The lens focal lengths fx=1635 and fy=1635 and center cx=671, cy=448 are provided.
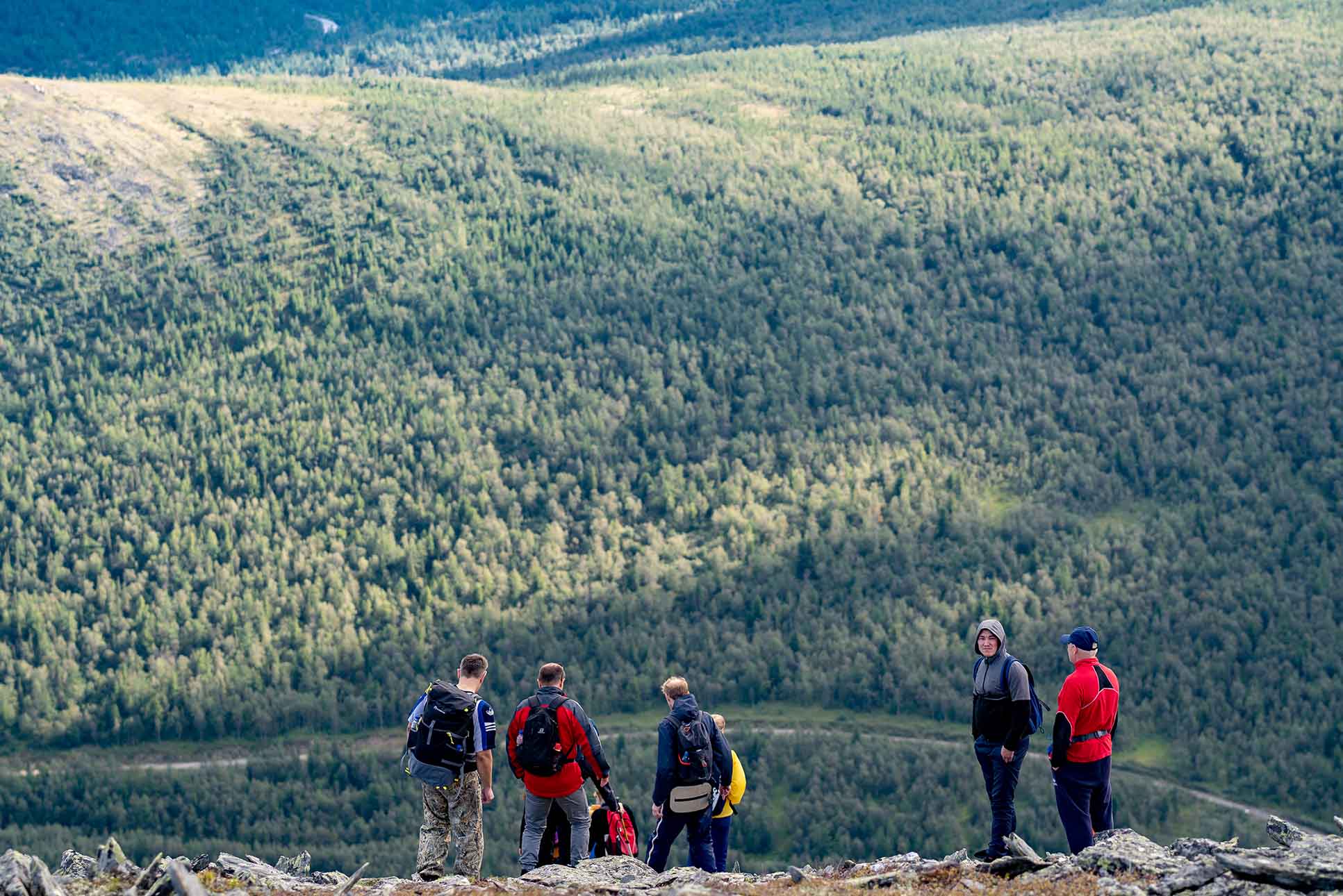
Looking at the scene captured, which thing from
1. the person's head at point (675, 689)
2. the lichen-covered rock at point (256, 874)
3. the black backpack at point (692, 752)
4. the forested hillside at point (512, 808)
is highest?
the person's head at point (675, 689)

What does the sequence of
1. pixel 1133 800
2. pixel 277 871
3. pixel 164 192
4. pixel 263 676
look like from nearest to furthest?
pixel 277 871, pixel 1133 800, pixel 263 676, pixel 164 192

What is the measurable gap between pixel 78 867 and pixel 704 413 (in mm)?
106539

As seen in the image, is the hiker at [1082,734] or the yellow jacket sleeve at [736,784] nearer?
the hiker at [1082,734]

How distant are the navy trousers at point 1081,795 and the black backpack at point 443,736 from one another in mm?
9471

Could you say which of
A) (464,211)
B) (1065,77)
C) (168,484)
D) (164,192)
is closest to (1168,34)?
(1065,77)

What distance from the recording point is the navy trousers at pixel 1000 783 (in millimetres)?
26469

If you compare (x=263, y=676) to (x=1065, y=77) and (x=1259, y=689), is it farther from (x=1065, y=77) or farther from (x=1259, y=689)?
(x=1065, y=77)

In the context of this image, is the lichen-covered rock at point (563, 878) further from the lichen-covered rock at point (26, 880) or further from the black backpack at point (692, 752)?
the lichen-covered rock at point (26, 880)

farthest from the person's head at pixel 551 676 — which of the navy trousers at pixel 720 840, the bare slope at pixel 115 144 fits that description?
the bare slope at pixel 115 144

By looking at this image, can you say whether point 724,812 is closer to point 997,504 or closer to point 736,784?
point 736,784

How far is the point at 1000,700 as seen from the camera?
2623cm

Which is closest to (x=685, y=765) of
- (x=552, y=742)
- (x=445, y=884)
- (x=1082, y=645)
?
(x=552, y=742)

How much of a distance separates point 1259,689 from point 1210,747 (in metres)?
8.42

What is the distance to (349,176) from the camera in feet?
560
